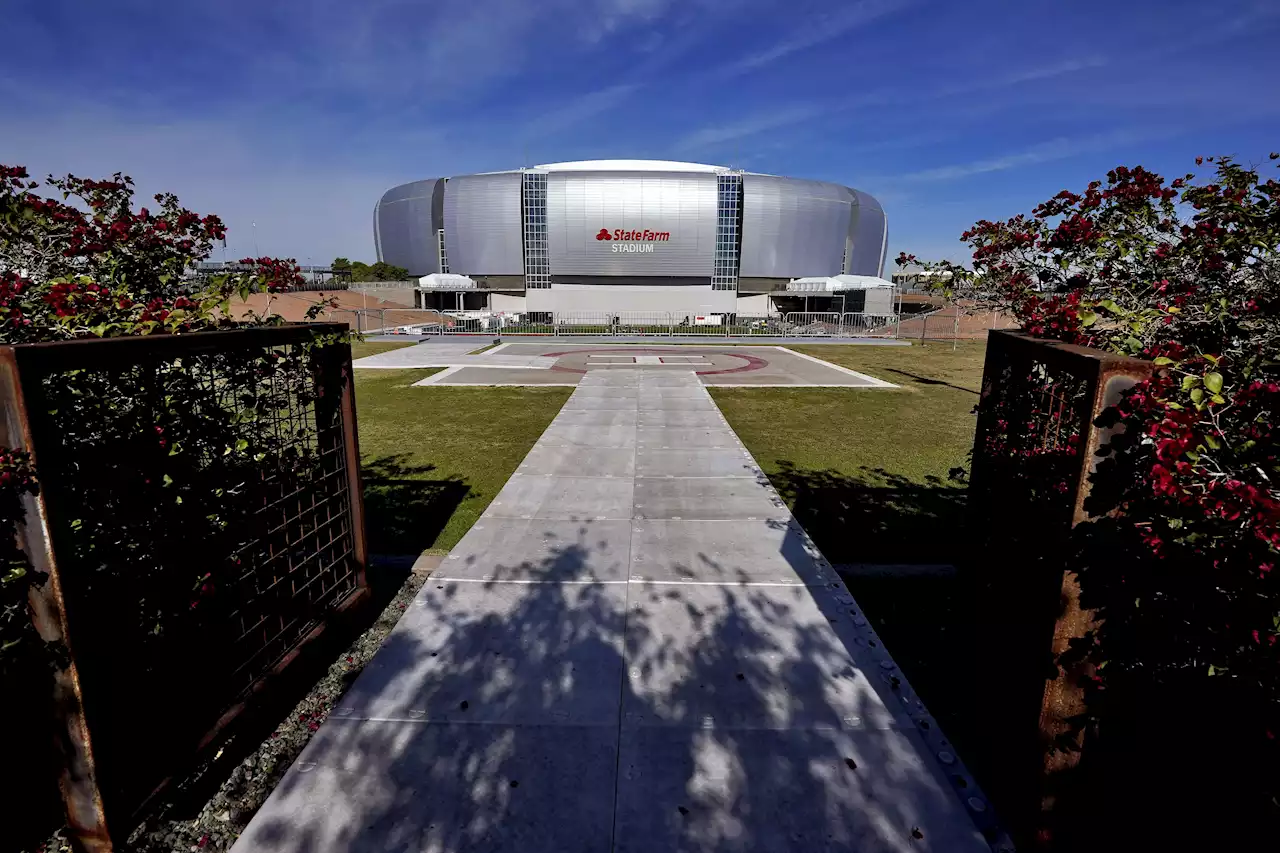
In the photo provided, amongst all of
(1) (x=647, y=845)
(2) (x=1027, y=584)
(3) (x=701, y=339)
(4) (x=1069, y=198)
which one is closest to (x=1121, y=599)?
(2) (x=1027, y=584)

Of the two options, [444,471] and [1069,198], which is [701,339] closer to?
[444,471]

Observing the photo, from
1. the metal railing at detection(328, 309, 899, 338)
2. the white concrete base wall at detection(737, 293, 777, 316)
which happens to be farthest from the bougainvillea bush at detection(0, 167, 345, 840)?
the white concrete base wall at detection(737, 293, 777, 316)

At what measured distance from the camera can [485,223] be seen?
63.8 metres

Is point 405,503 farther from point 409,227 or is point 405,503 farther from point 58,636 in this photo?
point 409,227

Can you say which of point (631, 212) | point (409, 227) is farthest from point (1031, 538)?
point (409, 227)

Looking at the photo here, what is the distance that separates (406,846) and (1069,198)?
180 inches

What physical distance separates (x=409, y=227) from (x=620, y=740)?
76117 millimetres

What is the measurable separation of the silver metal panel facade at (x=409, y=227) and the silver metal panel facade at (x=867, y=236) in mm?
Result: 48572

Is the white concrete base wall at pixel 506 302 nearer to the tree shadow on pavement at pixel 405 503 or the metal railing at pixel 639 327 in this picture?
the metal railing at pixel 639 327

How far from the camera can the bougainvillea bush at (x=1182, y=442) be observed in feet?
5.35

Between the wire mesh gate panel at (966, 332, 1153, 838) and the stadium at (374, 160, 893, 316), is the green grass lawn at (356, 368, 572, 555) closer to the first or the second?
the wire mesh gate panel at (966, 332, 1153, 838)

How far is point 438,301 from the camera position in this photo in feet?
213

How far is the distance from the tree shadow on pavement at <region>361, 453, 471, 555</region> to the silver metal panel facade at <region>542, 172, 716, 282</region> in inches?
2281

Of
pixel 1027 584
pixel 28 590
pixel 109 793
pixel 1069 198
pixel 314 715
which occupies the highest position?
pixel 1069 198
